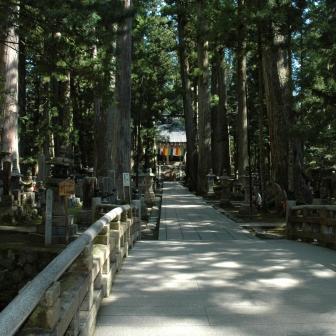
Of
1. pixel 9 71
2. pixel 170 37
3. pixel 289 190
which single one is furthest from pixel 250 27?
pixel 170 37

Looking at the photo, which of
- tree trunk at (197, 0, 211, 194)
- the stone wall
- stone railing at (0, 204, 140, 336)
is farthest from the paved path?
tree trunk at (197, 0, 211, 194)

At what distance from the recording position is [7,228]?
Answer: 13.2 m

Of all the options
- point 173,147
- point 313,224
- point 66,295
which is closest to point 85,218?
point 313,224

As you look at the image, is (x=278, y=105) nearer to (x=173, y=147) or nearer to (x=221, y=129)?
(x=221, y=129)

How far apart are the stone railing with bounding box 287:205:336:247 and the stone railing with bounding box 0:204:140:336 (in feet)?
18.3

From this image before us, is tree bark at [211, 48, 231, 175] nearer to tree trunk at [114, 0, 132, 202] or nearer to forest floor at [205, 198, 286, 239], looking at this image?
forest floor at [205, 198, 286, 239]

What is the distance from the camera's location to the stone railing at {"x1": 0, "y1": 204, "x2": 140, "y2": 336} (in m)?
2.49

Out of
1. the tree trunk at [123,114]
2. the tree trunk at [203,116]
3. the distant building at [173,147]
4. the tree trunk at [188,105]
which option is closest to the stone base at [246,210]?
the tree trunk at [123,114]

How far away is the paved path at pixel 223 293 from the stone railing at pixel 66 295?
1.18 feet

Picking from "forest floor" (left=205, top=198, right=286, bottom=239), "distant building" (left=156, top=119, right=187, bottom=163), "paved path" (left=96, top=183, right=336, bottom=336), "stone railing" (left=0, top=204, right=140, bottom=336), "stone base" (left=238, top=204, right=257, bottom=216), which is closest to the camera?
"stone railing" (left=0, top=204, right=140, bottom=336)

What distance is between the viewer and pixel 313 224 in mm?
11938

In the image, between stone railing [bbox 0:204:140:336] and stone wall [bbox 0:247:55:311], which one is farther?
stone wall [bbox 0:247:55:311]

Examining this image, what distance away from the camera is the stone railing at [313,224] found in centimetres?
1075

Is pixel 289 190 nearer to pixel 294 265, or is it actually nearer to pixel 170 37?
pixel 294 265
